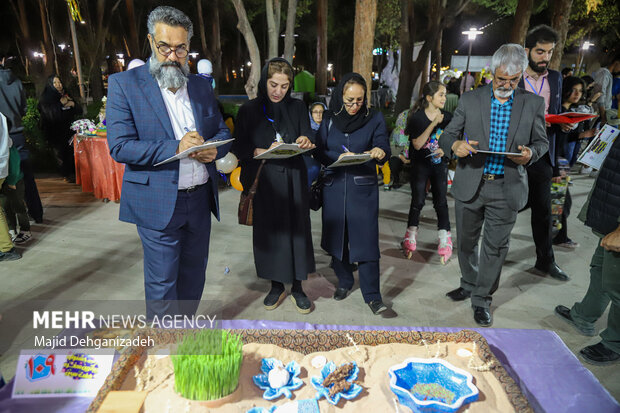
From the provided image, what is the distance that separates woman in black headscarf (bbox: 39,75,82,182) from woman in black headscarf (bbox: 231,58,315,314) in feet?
17.1

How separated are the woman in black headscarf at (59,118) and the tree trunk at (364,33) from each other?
186 inches

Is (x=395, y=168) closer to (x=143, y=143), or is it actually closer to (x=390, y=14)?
(x=143, y=143)

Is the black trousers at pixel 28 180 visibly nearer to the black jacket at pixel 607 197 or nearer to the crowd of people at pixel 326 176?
the crowd of people at pixel 326 176

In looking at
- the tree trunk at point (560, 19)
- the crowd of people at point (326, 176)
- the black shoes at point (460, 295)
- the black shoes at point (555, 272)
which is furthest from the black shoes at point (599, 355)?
the tree trunk at point (560, 19)

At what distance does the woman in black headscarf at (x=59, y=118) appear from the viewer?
6.60 m

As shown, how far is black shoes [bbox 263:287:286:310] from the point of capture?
319cm

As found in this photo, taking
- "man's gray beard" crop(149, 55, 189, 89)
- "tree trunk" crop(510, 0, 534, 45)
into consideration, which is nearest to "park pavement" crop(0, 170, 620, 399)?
"man's gray beard" crop(149, 55, 189, 89)

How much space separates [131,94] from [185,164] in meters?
0.43

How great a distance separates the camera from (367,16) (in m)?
6.64

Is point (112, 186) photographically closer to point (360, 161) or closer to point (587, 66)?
point (360, 161)

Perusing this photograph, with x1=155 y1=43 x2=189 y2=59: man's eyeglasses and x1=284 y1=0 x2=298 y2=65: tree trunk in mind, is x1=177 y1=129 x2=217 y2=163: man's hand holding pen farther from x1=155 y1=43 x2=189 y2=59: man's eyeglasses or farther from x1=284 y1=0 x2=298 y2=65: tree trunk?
x1=284 y1=0 x2=298 y2=65: tree trunk

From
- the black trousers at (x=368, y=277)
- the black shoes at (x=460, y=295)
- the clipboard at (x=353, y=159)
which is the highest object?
the clipboard at (x=353, y=159)

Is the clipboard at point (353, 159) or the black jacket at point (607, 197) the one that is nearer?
the black jacket at point (607, 197)

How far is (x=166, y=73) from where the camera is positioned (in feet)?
6.88
